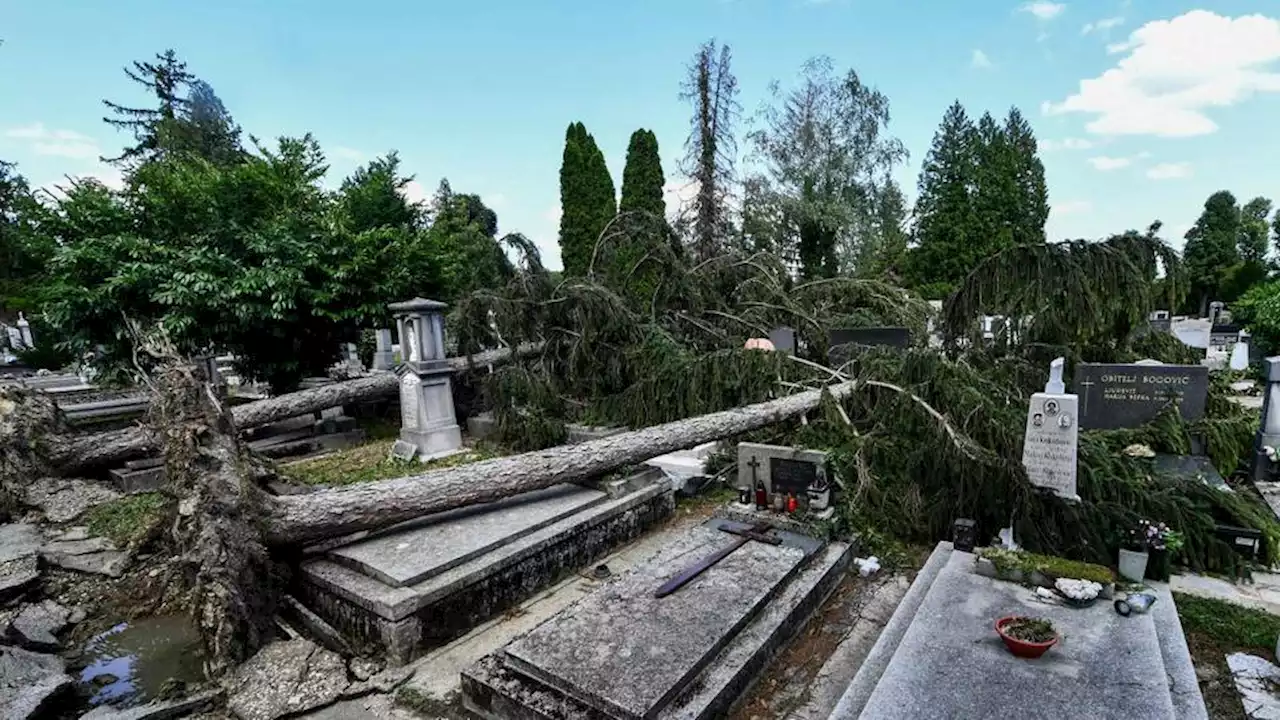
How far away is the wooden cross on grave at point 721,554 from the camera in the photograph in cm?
388

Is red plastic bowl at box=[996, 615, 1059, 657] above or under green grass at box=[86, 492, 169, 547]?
above

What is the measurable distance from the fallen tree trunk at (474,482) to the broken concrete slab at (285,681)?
Result: 79 cm

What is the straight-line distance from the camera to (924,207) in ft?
106

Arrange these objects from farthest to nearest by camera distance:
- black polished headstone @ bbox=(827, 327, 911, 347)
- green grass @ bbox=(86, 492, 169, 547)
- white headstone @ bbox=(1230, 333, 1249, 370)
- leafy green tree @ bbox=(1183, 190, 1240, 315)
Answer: leafy green tree @ bbox=(1183, 190, 1240, 315) < white headstone @ bbox=(1230, 333, 1249, 370) < black polished headstone @ bbox=(827, 327, 911, 347) < green grass @ bbox=(86, 492, 169, 547)

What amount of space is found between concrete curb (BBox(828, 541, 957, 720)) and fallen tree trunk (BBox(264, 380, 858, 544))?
99.2 inches

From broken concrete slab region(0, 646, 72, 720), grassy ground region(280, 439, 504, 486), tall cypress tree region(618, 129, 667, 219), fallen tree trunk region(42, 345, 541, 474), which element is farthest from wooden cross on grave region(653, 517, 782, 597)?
tall cypress tree region(618, 129, 667, 219)

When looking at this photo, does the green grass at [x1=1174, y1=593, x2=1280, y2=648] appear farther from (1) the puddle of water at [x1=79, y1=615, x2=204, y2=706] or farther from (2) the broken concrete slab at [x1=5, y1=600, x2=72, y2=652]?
(2) the broken concrete slab at [x1=5, y1=600, x2=72, y2=652]

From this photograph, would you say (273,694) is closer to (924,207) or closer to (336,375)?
(336,375)

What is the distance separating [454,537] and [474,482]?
525 millimetres

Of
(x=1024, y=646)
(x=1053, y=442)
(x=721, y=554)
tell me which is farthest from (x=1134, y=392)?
(x=721, y=554)

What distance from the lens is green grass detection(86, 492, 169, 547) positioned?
575cm

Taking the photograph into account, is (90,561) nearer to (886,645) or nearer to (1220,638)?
(886,645)

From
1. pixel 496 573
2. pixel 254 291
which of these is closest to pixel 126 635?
pixel 496 573

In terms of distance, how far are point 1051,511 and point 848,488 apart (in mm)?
1566
